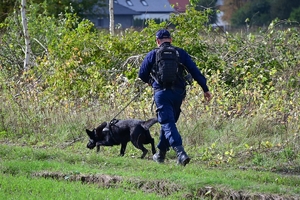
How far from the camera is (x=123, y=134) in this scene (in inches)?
480

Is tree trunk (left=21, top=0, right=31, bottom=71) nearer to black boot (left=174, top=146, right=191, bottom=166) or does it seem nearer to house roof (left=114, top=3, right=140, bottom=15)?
black boot (left=174, top=146, right=191, bottom=166)

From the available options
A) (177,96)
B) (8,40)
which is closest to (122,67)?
(8,40)

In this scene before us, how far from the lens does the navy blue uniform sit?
10406mm

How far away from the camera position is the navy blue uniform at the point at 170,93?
10.4m

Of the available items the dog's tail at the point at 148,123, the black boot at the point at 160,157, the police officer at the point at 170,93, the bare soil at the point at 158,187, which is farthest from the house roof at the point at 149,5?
the bare soil at the point at 158,187

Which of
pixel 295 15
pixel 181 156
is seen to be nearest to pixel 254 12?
pixel 295 15

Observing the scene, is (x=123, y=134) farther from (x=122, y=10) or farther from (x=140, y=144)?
(x=122, y=10)

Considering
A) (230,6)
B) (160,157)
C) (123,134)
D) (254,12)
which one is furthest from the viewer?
(230,6)

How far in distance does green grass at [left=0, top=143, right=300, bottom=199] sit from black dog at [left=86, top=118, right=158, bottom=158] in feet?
1.73

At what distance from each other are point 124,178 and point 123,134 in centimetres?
278

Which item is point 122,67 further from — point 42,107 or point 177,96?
point 177,96

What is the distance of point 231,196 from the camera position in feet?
28.5

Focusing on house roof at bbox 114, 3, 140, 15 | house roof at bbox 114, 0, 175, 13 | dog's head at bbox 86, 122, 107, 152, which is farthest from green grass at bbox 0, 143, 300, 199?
house roof at bbox 114, 0, 175, 13

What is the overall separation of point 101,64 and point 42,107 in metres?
2.87
